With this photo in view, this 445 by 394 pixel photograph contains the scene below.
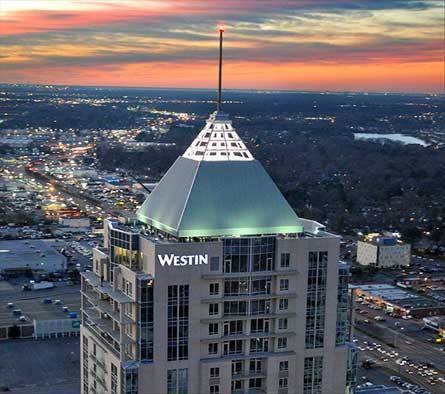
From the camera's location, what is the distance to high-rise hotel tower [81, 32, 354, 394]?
2286cm

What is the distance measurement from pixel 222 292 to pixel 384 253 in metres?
58.4

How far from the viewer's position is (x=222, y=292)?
23219mm

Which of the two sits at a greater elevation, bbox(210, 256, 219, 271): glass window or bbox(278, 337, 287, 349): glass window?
bbox(210, 256, 219, 271): glass window

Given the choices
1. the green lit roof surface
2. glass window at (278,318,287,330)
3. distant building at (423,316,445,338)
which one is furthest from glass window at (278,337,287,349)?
distant building at (423,316,445,338)

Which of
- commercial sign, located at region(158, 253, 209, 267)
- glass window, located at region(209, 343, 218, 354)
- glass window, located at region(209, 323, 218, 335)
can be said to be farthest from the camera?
glass window, located at region(209, 343, 218, 354)

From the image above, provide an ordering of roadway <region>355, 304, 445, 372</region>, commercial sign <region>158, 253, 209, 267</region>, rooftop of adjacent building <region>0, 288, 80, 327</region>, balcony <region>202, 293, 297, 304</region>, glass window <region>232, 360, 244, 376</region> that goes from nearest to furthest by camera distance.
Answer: commercial sign <region>158, 253, 209, 267</region> < balcony <region>202, 293, 297, 304</region> < glass window <region>232, 360, 244, 376</region> < roadway <region>355, 304, 445, 372</region> < rooftop of adjacent building <region>0, 288, 80, 327</region>

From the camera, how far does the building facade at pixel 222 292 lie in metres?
22.9

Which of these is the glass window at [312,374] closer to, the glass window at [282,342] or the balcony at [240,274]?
the glass window at [282,342]

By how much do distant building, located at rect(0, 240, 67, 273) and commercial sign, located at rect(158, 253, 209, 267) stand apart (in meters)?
51.6

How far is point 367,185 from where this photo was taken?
132 meters

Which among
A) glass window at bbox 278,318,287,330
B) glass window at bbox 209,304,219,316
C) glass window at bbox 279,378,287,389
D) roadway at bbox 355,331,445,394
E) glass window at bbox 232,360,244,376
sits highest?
glass window at bbox 209,304,219,316

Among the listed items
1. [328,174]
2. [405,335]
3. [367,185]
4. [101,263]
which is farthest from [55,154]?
[101,263]

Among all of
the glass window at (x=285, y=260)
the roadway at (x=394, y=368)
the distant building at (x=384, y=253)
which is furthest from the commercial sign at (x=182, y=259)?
the distant building at (x=384, y=253)

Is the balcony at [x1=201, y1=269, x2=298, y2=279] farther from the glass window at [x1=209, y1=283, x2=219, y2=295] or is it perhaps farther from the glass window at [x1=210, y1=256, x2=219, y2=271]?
the glass window at [x1=209, y1=283, x2=219, y2=295]
